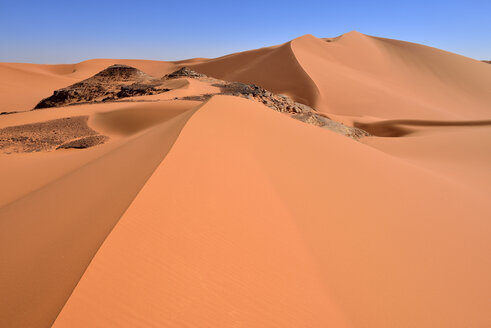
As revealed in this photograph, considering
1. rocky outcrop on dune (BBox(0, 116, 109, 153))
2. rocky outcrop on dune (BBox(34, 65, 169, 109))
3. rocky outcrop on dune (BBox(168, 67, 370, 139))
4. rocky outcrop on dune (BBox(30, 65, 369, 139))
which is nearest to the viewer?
rocky outcrop on dune (BBox(0, 116, 109, 153))

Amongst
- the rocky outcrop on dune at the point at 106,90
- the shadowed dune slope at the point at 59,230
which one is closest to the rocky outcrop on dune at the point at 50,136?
the shadowed dune slope at the point at 59,230

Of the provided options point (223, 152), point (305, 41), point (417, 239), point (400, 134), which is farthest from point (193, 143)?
point (305, 41)

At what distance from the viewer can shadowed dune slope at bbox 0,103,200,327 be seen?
1.54 metres

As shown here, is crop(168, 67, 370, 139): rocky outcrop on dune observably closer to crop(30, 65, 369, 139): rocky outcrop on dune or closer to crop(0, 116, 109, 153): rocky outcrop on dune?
crop(30, 65, 369, 139): rocky outcrop on dune

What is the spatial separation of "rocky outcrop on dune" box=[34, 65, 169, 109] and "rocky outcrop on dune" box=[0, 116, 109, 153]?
158 inches

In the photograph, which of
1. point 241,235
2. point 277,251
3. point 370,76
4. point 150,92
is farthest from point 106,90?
point 370,76

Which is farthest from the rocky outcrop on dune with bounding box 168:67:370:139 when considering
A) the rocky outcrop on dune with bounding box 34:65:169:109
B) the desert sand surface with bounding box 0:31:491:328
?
the desert sand surface with bounding box 0:31:491:328

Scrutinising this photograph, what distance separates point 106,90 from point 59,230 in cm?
1216

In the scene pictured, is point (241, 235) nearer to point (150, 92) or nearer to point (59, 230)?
point (59, 230)

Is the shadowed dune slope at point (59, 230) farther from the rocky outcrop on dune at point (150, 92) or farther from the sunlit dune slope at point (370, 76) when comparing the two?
the sunlit dune slope at point (370, 76)

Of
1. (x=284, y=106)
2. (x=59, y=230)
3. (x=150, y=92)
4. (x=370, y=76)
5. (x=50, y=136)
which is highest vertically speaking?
(x=370, y=76)

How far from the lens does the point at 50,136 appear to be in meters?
6.98

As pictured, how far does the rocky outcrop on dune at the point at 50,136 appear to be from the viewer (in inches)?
248

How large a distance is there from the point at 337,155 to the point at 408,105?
713 inches
